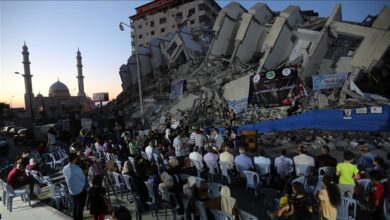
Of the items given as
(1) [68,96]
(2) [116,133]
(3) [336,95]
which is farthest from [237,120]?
(1) [68,96]

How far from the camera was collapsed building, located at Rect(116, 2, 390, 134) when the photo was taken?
69.6 ft

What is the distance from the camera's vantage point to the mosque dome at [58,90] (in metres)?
106

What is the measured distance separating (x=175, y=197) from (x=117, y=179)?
285 cm

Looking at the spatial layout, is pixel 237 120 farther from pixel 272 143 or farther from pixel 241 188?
pixel 241 188

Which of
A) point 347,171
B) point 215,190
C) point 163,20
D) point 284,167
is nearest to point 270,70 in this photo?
point 284,167

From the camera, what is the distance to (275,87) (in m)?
24.3

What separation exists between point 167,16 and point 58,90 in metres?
47.4

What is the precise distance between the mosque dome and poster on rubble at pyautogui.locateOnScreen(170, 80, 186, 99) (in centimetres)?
8500

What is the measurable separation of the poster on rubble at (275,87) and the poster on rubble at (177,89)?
301 inches

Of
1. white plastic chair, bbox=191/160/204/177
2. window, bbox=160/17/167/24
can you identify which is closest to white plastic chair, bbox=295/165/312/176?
white plastic chair, bbox=191/160/204/177

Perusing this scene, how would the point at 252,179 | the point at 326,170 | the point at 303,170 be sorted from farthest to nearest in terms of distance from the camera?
the point at 252,179
the point at 303,170
the point at 326,170

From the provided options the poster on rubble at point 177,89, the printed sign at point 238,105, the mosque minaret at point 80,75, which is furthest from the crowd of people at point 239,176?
the mosque minaret at point 80,75

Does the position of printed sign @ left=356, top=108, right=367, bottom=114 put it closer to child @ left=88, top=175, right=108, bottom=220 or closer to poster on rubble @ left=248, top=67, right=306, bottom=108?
poster on rubble @ left=248, top=67, right=306, bottom=108

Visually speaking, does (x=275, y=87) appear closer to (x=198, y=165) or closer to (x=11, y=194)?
(x=198, y=165)
